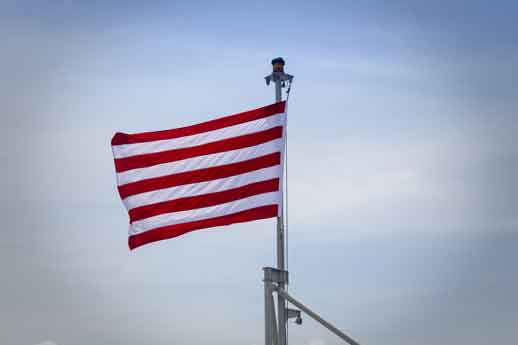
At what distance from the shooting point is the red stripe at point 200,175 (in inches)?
1446

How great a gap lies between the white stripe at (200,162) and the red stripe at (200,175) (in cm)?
13

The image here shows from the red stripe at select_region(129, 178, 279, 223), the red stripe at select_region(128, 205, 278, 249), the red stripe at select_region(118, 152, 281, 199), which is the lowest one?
the red stripe at select_region(128, 205, 278, 249)

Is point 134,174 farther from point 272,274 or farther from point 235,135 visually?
point 272,274

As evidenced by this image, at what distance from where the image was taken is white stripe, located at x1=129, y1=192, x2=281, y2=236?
36.1 metres

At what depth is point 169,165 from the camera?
37656mm

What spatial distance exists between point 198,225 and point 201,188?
1.31 meters

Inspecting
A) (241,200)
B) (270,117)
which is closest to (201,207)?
(241,200)

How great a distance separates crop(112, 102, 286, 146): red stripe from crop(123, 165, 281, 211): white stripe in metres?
1.91

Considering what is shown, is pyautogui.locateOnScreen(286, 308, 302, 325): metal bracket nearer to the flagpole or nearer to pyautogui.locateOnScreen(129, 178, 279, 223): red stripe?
the flagpole

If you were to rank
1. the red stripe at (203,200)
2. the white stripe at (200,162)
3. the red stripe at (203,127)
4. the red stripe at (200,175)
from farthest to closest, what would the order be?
1. the red stripe at (203,127)
2. the white stripe at (200,162)
3. the red stripe at (200,175)
4. the red stripe at (203,200)

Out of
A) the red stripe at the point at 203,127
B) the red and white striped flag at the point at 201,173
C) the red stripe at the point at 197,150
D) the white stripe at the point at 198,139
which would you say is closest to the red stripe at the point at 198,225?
the red and white striped flag at the point at 201,173

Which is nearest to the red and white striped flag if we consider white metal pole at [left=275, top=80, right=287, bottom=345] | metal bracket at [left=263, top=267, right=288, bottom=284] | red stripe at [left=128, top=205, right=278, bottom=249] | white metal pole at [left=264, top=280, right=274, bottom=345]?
red stripe at [left=128, top=205, right=278, bottom=249]

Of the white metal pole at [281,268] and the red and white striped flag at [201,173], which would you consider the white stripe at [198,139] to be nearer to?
the red and white striped flag at [201,173]

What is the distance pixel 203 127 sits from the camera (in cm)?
3775
